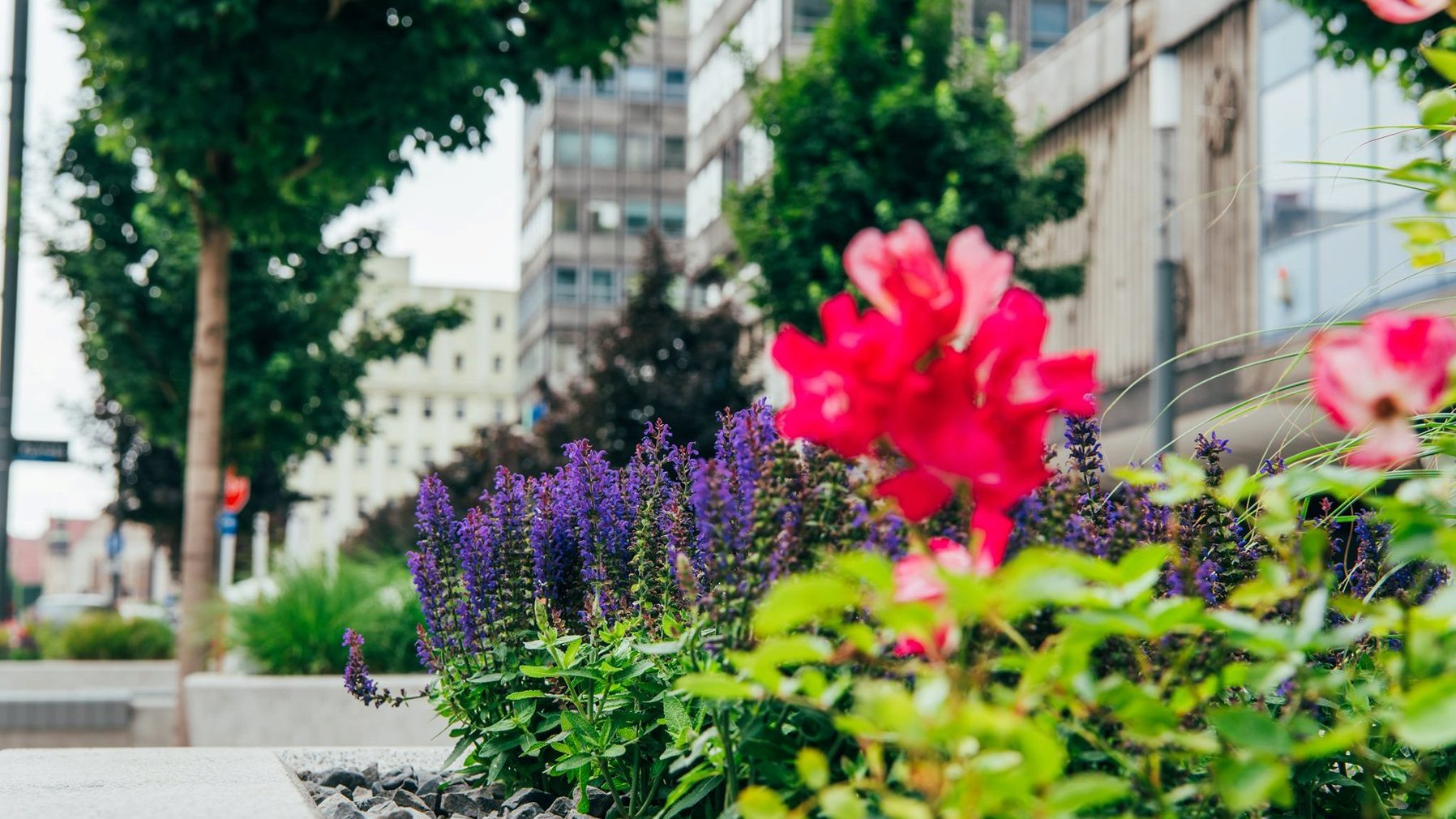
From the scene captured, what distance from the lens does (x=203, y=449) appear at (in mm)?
9750

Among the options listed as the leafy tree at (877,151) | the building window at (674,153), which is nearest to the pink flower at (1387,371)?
the leafy tree at (877,151)

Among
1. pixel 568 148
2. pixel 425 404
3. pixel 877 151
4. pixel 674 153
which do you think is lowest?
pixel 877 151

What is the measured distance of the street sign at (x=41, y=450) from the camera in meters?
11.5

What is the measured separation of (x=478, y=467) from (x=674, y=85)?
38.5 m

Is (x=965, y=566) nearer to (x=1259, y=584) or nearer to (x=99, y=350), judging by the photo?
(x=1259, y=584)

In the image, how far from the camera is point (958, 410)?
1.72 metres

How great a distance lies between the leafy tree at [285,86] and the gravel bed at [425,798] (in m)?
5.56

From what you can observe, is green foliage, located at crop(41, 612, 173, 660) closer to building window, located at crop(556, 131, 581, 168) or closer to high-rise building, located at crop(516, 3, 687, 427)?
high-rise building, located at crop(516, 3, 687, 427)

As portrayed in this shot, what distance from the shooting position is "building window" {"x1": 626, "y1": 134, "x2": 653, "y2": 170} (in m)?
61.2

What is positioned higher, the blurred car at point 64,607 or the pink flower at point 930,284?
the pink flower at point 930,284

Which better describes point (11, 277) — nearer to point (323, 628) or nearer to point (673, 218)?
point (323, 628)

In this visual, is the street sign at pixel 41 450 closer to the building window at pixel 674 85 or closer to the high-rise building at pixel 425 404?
the building window at pixel 674 85

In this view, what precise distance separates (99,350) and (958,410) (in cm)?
1344

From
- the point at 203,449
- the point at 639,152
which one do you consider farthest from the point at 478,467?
the point at 639,152
